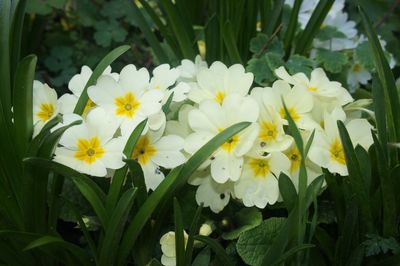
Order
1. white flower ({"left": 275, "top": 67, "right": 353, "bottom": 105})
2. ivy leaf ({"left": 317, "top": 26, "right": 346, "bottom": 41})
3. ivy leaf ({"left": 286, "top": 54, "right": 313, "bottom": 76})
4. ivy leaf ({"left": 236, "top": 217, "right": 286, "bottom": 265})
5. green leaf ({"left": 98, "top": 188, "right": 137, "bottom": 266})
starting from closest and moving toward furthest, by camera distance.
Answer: green leaf ({"left": 98, "top": 188, "right": 137, "bottom": 266})
ivy leaf ({"left": 236, "top": 217, "right": 286, "bottom": 265})
white flower ({"left": 275, "top": 67, "right": 353, "bottom": 105})
ivy leaf ({"left": 286, "top": 54, "right": 313, "bottom": 76})
ivy leaf ({"left": 317, "top": 26, "right": 346, "bottom": 41})

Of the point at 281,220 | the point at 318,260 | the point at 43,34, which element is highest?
the point at 43,34

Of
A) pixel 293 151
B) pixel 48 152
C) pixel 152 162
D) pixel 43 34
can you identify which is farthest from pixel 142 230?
pixel 43 34

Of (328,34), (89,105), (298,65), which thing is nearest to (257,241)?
(89,105)

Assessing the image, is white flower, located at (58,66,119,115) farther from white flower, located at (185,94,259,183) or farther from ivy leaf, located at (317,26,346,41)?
ivy leaf, located at (317,26,346,41)

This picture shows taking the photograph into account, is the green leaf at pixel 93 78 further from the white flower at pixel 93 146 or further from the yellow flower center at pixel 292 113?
the yellow flower center at pixel 292 113

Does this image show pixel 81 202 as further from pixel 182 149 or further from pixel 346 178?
pixel 346 178

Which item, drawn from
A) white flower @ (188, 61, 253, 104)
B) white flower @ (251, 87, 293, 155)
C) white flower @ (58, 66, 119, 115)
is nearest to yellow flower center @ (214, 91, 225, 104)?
white flower @ (188, 61, 253, 104)

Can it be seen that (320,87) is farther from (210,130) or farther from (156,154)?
(156,154)
